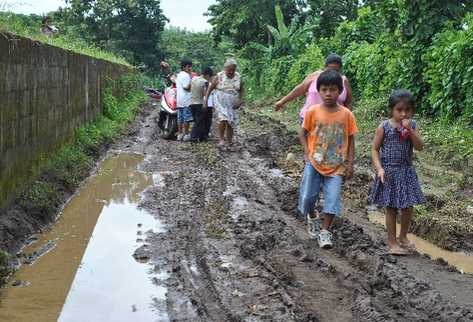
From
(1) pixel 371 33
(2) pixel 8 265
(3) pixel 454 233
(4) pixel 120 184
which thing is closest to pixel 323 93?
(3) pixel 454 233

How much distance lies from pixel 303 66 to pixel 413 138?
731 inches

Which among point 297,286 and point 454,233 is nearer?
point 297,286

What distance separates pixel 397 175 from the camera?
207 inches

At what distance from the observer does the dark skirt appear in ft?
17.0

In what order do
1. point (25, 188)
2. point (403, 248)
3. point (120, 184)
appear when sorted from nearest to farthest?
point (403, 248)
point (25, 188)
point (120, 184)

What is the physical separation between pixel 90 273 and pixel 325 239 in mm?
2022

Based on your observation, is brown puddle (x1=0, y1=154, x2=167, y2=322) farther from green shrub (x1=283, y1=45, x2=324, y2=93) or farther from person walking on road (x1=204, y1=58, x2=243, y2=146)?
green shrub (x1=283, y1=45, x2=324, y2=93)

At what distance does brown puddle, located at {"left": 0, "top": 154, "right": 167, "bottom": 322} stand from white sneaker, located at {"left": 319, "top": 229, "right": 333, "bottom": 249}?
5.07ft

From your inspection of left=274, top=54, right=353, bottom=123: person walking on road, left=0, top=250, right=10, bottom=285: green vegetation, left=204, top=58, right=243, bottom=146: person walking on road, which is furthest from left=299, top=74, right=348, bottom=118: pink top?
left=204, top=58, right=243, bottom=146: person walking on road

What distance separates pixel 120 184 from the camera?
29.0 ft

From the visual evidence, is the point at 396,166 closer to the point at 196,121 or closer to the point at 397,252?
the point at 397,252

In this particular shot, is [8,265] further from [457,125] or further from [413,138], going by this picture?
[457,125]

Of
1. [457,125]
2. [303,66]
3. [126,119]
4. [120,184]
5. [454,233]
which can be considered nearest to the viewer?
[454,233]

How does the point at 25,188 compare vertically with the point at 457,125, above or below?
below
